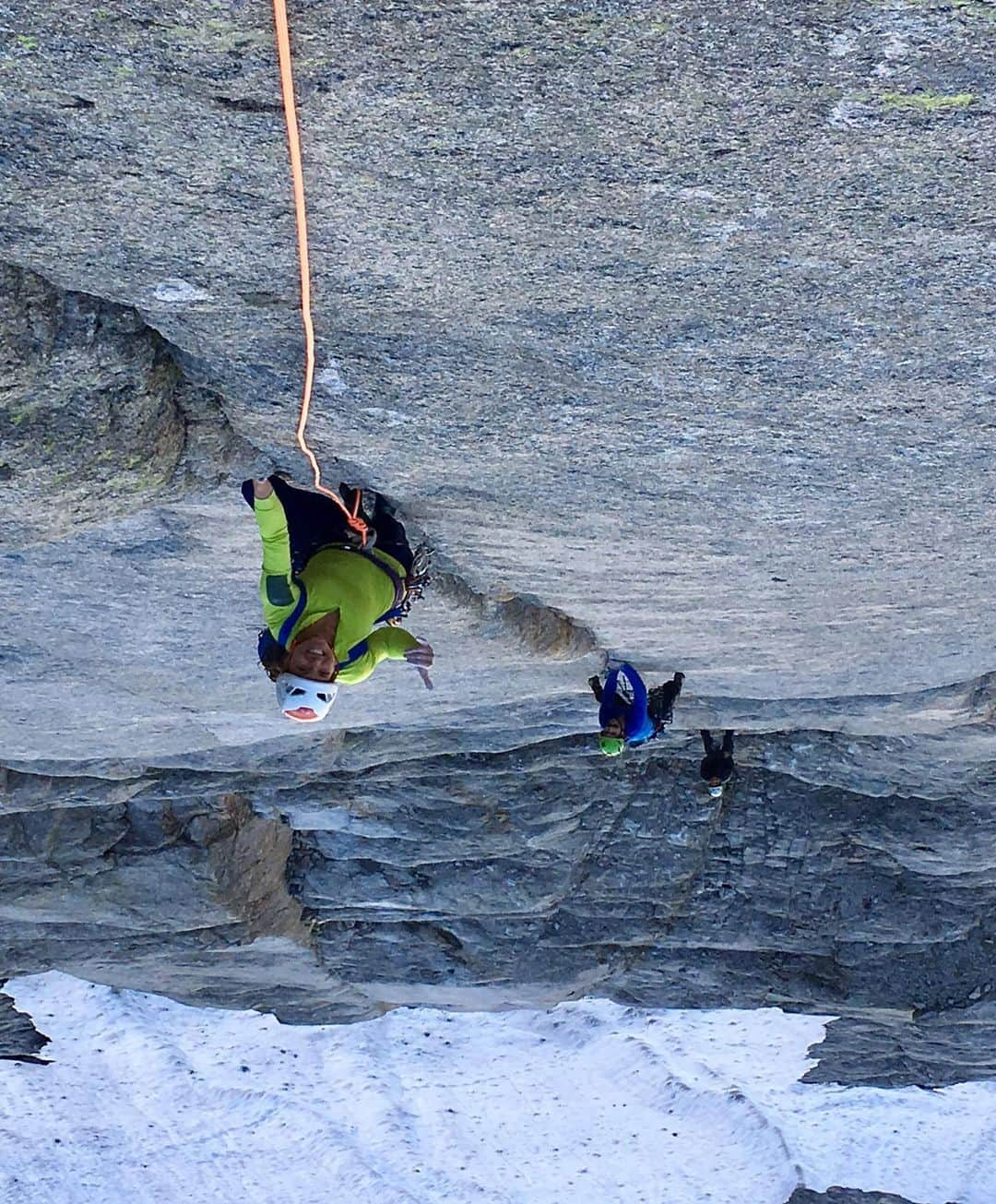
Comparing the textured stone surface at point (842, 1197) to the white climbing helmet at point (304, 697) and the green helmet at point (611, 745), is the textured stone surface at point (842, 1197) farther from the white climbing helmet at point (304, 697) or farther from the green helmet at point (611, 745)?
the white climbing helmet at point (304, 697)

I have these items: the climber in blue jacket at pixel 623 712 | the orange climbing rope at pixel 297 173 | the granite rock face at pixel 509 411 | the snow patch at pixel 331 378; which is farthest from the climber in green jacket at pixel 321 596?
the climber in blue jacket at pixel 623 712

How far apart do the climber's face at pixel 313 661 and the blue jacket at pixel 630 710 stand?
A: 2.74 metres

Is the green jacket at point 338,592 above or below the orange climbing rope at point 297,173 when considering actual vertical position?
below

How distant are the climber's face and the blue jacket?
2739 mm

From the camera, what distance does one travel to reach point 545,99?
2.85 metres

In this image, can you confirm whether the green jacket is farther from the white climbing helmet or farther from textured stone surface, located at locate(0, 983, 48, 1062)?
textured stone surface, located at locate(0, 983, 48, 1062)

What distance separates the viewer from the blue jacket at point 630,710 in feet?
22.0

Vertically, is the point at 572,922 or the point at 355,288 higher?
the point at 355,288

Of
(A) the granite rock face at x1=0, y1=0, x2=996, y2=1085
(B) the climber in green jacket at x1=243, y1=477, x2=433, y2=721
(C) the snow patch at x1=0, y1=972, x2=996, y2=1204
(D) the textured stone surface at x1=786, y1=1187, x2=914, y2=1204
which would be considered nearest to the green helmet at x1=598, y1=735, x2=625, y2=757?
(A) the granite rock face at x1=0, y1=0, x2=996, y2=1085

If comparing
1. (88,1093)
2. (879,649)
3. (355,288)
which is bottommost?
(88,1093)

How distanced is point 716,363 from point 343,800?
7.00 meters

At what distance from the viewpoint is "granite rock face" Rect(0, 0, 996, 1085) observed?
9.19ft

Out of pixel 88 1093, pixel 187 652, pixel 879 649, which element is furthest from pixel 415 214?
pixel 88 1093

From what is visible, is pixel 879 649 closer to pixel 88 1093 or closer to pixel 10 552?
pixel 10 552
